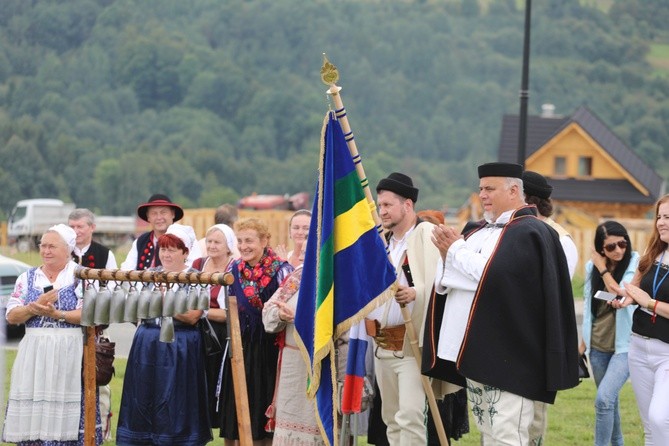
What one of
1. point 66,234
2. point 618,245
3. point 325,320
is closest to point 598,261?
point 618,245

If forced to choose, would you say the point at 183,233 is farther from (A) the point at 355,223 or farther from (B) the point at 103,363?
(A) the point at 355,223

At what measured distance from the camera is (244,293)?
326 inches

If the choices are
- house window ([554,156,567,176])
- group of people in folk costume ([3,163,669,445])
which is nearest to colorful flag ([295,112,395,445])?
group of people in folk costume ([3,163,669,445])

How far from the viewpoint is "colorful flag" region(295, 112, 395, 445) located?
23.0ft

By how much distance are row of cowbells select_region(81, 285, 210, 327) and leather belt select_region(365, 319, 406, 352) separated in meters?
1.29

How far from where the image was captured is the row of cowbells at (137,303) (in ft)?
21.9

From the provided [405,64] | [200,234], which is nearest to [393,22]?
[405,64]

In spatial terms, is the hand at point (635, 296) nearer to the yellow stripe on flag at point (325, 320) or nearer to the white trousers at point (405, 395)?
the white trousers at point (405, 395)

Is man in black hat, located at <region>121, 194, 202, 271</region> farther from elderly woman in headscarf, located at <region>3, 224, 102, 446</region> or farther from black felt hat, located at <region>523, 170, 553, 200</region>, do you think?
black felt hat, located at <region>523, 170, 553, 200</region>

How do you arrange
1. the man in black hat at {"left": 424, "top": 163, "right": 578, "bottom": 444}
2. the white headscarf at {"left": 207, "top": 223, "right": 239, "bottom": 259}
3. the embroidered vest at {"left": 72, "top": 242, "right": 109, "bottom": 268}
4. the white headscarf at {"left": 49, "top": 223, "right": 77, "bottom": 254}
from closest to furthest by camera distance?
the man in black hat at {"left": 424, "top": 163, "right": 578, "bottom": 444}
the white headscarf at {"left": 49, "top": 223, "right": 77, "bottom": 254}
the white headscarf at {"left": 207, "top": 223, "right": 239, "bottom": 259}
the embroidered vest at {"left": 72, "top": 242, "right": 109, "bottom": 268}

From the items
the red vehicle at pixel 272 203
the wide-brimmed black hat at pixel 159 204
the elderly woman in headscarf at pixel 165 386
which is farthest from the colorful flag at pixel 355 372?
the red vehicle at pixel 272 203

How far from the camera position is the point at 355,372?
7.64 m

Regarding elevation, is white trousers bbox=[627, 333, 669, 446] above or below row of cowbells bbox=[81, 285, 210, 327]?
below

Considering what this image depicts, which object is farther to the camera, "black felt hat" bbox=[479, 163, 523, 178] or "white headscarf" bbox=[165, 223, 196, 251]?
"white headscarf" bbox=[165, 223, 196, 251]
